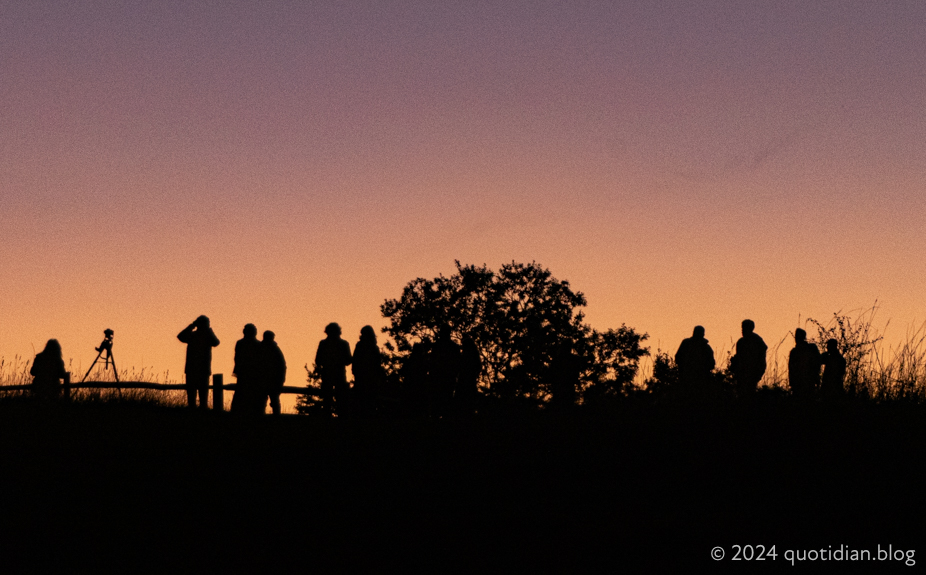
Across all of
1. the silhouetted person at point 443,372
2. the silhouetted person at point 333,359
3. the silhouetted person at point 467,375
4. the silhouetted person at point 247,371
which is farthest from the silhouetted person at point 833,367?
the silhouetted person at point 247,371

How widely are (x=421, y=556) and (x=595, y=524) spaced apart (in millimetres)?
1250

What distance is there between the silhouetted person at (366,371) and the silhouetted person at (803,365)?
5851 mm

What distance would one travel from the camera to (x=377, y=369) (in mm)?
14258

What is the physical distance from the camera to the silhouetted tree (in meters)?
37.0

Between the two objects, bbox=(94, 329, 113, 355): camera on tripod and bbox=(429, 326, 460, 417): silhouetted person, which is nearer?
bbox=(429, 326, 460, 417): silhouetted person

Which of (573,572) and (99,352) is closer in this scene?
(573,572)

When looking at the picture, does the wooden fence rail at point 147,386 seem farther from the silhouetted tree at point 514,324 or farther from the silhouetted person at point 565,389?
the silhouetted tree at point 514,324

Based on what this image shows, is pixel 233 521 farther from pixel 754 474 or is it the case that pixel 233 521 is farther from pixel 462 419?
pixel 462 419

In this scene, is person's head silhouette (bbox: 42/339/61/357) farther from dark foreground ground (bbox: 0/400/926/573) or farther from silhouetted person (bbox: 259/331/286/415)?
dark foreground ground (bbox: 0/400/926/573)

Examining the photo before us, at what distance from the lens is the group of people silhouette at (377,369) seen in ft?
41.4

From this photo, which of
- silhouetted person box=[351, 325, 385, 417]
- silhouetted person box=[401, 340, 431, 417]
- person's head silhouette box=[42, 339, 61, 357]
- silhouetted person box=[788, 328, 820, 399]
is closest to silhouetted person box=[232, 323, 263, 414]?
silhouetted person box=[351, 325, 385, 417]

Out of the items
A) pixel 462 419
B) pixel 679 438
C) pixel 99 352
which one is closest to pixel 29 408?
pixel 99 352

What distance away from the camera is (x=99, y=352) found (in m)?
17.7

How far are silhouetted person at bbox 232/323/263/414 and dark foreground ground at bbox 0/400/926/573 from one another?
3.42 m
